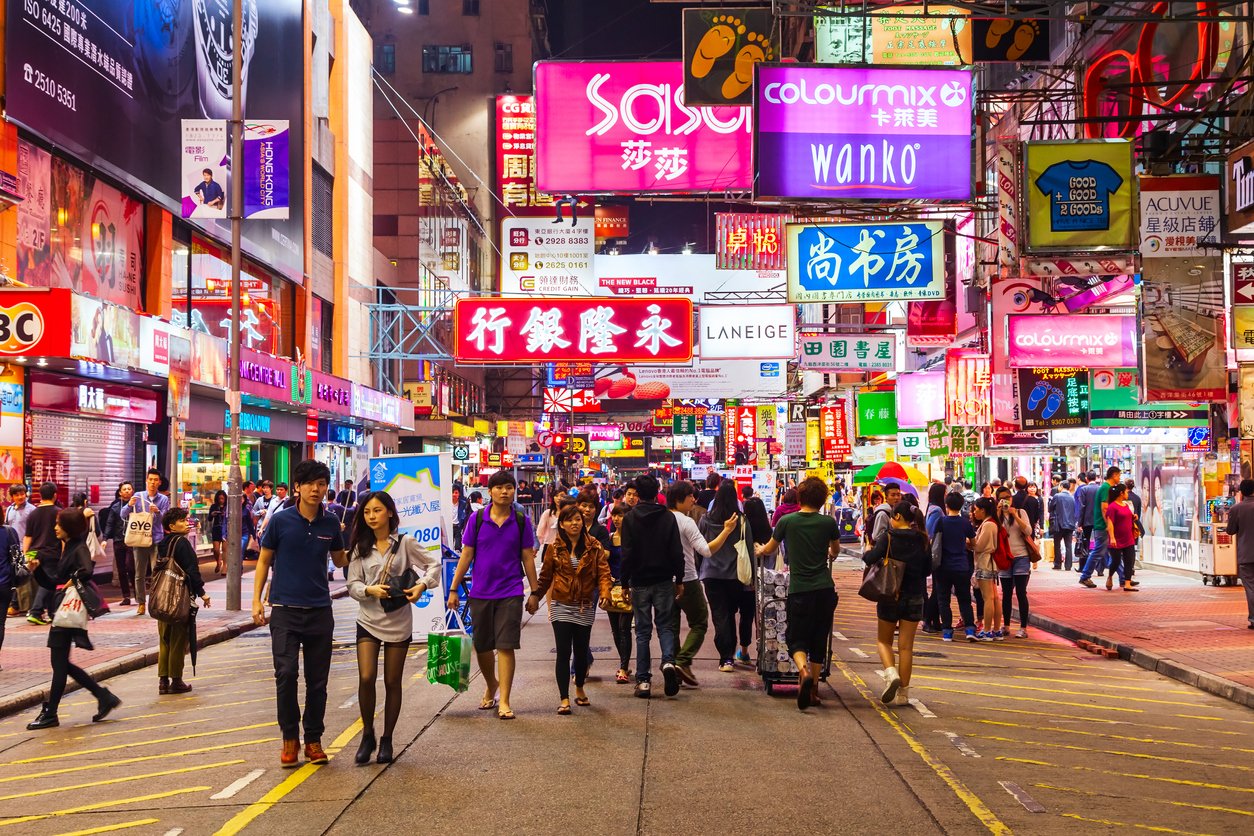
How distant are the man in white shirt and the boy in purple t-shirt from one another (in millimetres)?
1931

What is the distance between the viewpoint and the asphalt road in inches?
288

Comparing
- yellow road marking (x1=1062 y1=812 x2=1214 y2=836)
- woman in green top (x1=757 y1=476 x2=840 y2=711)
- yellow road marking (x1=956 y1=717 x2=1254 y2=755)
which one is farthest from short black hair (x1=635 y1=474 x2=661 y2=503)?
yellow road marking (x1=1062 y1=812 x2=1214 y2=836)

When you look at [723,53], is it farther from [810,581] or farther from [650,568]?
[810,581]

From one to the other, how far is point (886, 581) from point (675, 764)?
11.4 feet

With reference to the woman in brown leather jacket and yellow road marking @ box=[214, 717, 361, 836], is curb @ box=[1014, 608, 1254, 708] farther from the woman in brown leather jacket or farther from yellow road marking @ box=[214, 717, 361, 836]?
yellow road marking @ box=[214, 717, 361, 836]

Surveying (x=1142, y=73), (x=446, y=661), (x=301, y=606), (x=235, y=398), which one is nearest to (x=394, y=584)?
(x=301, y=606)

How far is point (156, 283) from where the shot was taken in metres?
27.3

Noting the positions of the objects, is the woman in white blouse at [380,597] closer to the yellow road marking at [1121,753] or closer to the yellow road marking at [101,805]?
the yellow road marking at [101,805]

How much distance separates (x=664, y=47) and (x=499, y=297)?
1879 inches

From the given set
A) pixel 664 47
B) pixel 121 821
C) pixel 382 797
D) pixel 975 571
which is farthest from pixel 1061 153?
pixel 664 47

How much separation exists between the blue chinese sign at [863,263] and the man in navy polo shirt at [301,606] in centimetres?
1329

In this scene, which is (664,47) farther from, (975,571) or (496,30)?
(975,571)

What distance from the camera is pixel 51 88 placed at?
21562 mm

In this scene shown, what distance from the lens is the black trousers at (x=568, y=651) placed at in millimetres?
10844
